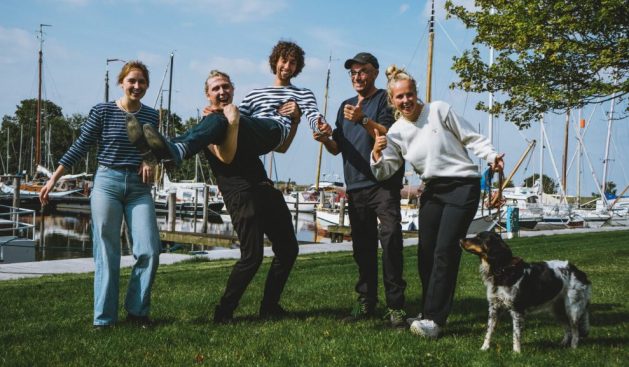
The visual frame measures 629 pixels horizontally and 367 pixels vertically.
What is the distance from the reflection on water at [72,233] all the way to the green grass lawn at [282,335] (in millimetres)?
12895

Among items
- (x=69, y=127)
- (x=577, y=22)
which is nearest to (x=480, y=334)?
(x=577, y=22)

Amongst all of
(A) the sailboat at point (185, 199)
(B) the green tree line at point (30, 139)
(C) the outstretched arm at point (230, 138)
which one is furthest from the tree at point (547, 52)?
(B) the green tree line at point (30, 139)

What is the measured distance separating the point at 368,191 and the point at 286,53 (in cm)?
153

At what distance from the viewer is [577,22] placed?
1112 cm

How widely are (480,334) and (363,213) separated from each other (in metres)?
1.52

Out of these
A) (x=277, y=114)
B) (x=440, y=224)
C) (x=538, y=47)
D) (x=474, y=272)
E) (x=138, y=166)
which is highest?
(x=538, y=47)

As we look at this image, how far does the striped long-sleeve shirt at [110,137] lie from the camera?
5.06 metres

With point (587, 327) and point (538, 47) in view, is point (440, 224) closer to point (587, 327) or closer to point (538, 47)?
point (587, 327)

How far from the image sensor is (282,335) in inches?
196

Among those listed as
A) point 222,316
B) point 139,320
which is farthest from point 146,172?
point 222,316

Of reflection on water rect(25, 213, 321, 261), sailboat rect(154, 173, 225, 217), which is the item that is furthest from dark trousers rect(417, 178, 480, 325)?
sailboat rect(154, 173, 225, 217)

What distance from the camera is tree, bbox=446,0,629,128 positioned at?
11055 mm

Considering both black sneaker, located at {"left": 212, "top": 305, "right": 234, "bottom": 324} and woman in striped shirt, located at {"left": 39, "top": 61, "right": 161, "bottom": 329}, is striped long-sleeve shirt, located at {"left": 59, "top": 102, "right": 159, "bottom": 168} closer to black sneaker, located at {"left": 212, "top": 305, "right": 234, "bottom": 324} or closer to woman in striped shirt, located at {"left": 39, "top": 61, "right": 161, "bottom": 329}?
woman in striped shirt, located at {"left": 39, "top": 61, "right": 161, "bottom": 329}

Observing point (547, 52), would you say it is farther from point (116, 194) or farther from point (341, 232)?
point (341, 232)
